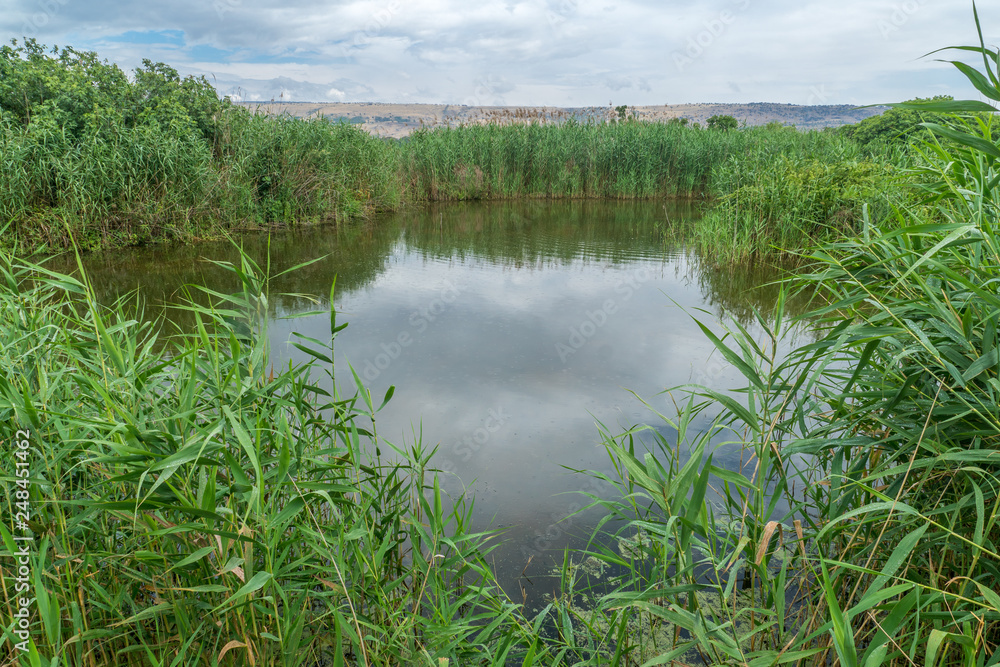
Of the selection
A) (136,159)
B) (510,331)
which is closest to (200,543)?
(510,331)

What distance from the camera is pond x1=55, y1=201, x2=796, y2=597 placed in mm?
3207

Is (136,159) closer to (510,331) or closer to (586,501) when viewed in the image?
(510,331)

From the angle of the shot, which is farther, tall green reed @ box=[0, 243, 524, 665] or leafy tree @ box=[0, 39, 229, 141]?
leafy tree @ box=[0, 39, 229, 141]

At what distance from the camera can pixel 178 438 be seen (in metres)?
1.69

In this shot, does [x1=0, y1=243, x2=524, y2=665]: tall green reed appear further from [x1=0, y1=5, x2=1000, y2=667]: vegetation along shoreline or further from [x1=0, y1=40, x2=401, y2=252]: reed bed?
[x1=0, y1=40, x2=401, y2=252]: reed bed

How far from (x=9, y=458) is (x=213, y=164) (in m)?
9.07

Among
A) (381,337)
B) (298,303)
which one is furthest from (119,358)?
(298,303)

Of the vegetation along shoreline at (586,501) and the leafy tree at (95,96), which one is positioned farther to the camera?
the leafy tree at (95,96)

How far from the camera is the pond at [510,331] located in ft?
→ 10.5

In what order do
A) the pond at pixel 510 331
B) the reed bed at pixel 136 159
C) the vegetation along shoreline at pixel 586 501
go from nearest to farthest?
the vegetation along shoreline at pixel 586 501
the pond at pixel 510 331
the reed bed at pixel 136 159

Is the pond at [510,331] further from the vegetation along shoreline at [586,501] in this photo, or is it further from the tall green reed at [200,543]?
the tall green reed at [200,543]

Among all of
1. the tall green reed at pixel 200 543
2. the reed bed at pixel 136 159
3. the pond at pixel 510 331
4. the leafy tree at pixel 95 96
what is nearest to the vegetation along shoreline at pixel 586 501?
the tall green reed at pixel 200 543

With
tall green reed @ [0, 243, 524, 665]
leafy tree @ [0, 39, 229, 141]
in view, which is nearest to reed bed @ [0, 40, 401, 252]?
leafy tree @ [0, 39, 229, 141]

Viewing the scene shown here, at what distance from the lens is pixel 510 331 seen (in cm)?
556
